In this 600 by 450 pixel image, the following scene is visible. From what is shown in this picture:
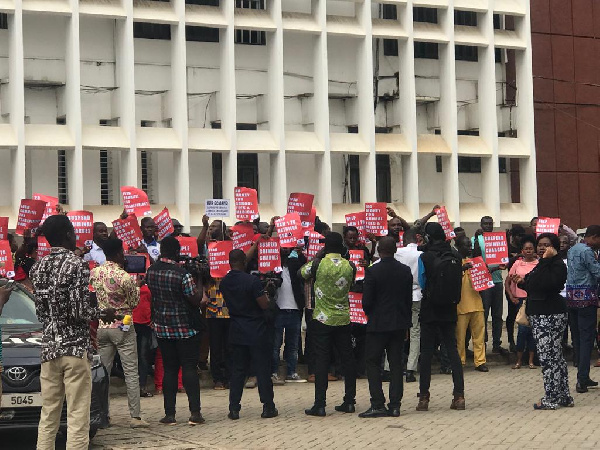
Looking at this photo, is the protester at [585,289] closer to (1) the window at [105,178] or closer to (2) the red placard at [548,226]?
(2) the red placard at [548,226]

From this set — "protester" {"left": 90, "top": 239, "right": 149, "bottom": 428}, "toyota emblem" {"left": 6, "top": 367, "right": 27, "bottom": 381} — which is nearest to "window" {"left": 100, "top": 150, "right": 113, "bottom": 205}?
"protester" {"left": 90, "top": 239, "right": 149, "bottom": 428}

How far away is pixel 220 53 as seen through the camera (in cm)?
2745

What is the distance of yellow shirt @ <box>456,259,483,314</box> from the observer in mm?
17750

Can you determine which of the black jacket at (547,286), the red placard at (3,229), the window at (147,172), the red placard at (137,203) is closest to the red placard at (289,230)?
the red placard at (137,203)

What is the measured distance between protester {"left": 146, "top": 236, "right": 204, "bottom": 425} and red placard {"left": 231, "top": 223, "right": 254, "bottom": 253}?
2.62 m

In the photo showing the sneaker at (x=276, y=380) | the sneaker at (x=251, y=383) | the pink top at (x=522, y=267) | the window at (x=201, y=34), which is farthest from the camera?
the window at (x=201, y=34)

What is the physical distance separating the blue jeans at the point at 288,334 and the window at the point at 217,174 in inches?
438

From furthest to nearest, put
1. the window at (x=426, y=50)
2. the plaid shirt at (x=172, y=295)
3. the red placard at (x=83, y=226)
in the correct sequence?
the window at (x=426, y=50)
the red placard at (x=83, y=226)
the plaid shirt at (x=172, y=295)

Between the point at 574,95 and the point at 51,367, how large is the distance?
2378cm

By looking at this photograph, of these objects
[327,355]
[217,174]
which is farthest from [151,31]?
[327,355]

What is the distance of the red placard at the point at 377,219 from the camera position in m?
17.0

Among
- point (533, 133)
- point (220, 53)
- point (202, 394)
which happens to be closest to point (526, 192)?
point (533, 133)

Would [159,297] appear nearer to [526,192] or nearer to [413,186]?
[413,186]

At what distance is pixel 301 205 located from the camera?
17172 millimetres
